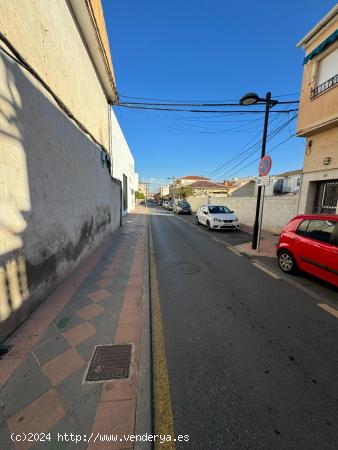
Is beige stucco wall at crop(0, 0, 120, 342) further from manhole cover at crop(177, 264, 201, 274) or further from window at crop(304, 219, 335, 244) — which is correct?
window at crop(304, 219, 335, 244)

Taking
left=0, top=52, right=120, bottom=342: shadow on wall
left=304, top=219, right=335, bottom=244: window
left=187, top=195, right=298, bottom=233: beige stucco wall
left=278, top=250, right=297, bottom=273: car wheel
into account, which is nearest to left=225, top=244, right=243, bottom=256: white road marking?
left=278, top=250, right=297, bottom=273: car wheel

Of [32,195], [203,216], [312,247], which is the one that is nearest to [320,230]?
[312,247]

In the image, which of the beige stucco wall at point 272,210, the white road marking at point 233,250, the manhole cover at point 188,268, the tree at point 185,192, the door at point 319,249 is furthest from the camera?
the tree at point 185,192

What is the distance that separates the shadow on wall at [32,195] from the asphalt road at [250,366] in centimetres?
213

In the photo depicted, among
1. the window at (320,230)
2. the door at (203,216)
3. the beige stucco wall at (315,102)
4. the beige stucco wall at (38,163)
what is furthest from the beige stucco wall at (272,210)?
the beige stucco wall at (38,163)

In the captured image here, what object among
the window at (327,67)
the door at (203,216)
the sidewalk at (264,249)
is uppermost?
the window at (327,67)

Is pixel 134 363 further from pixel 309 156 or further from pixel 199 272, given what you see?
pixel 309 156

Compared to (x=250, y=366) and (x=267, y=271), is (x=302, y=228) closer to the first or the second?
(x=267, y=271)

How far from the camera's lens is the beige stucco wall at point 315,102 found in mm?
6812

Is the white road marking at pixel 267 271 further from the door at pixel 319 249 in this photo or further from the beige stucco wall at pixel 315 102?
the beige stucco wall at pixel 315 102

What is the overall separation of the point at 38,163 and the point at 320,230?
18.2ft

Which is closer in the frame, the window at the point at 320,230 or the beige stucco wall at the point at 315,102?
the window at the point at 320,230

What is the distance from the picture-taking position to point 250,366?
215 centimetres

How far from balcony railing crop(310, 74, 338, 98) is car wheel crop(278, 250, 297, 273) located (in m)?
6.62
